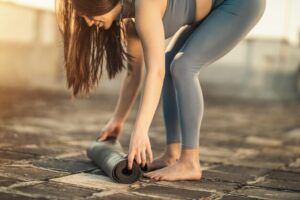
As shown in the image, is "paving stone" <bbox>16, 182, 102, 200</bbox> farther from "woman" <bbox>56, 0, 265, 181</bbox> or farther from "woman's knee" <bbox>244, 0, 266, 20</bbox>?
"woman's knee" <bbox>244, 0, 266, 20</bbox>

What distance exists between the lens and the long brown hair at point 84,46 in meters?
3.34

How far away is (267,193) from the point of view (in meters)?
2.98

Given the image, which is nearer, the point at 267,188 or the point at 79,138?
the point at 267,188

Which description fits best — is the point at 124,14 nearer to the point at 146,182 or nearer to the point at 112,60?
the point at 112,60

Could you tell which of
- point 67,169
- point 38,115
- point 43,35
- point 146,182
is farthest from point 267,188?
point 43,35

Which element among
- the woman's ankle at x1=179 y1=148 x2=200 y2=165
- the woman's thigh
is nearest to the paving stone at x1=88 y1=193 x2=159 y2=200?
the woman's ankle at x1=179 y1=148 x2=200 y2=165

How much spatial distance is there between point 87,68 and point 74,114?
404 cm

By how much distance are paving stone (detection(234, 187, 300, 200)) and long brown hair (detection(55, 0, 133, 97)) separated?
103 cm

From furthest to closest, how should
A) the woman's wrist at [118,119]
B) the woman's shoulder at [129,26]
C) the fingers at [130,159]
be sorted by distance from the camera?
the woman's wrist at [118,119] → the woman's shoulder at [129,26] → the fingers at [130,159]

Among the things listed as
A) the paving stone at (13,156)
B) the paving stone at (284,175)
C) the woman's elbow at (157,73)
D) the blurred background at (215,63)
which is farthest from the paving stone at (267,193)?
the blurred background at (215,63)

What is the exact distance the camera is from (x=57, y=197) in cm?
255

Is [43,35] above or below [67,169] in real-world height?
above

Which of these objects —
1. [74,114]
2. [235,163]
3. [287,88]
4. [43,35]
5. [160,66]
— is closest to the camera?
[160,66]

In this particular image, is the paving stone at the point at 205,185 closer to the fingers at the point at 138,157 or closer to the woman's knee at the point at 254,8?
the fingers at the point at 138,157
